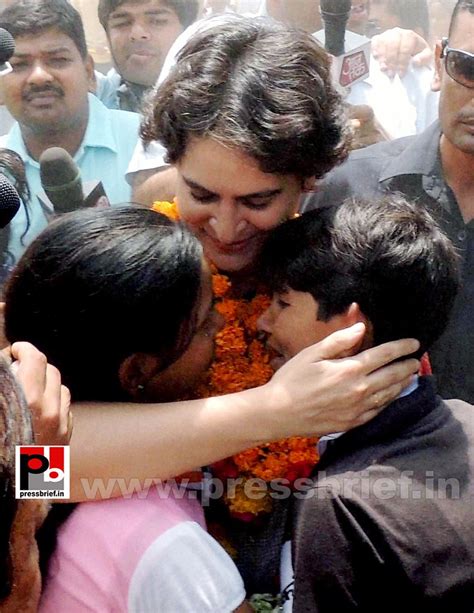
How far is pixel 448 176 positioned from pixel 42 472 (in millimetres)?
1232

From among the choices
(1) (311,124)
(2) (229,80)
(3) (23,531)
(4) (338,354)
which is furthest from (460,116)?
(3) (23,531)

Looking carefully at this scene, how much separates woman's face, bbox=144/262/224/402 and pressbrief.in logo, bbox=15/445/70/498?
0.20 metres

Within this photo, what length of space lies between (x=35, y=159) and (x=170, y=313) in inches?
38.2

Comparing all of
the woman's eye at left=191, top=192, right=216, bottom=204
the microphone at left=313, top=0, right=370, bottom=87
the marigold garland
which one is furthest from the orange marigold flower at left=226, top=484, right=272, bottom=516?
the microphone at left=313, top=0, right=370, bottom=87

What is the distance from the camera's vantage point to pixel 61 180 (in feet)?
6.50

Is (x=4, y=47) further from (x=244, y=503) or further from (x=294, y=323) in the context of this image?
(x=244, y=503)

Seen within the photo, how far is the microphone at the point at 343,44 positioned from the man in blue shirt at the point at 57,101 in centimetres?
58

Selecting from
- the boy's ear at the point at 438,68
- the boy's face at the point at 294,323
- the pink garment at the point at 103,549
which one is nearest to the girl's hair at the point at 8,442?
the pink garment at the point at 103,549

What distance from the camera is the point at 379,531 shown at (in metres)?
1.19

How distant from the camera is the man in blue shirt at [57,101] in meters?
2.03

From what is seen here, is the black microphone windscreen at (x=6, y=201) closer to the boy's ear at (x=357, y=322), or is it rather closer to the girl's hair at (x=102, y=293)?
the girl's hair at (x=102, y=293)

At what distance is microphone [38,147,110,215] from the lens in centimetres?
194

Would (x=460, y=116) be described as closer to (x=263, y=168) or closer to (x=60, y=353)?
(x=263, y=168)

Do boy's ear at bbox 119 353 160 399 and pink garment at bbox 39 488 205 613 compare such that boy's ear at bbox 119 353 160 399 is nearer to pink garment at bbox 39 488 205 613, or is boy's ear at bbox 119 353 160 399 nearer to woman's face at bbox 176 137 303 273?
pink garment at bbox 39 488 205 613
